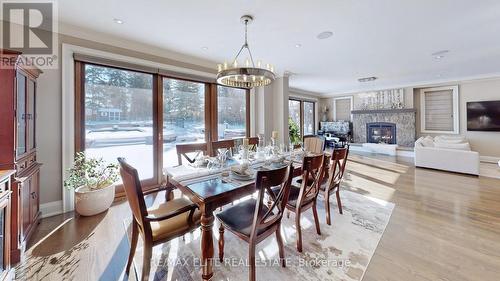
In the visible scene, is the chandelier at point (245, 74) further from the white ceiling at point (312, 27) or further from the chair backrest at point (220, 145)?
the chair backrest at point (220, 145)

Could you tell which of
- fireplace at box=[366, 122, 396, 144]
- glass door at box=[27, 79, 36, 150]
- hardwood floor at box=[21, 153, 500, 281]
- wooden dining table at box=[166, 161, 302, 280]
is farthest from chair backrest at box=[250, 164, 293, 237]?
fireplace at box=[366, 122, 396, 144]

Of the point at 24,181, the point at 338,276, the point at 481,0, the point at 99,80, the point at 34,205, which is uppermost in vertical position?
the point at 481,0

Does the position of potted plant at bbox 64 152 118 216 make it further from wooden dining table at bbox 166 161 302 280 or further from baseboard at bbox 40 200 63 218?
wooden dining table at bbox 166 161 302 280

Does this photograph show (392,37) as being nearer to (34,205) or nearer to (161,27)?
(161,27)

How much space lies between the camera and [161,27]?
2.82 m

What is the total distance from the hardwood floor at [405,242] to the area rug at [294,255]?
0.40ft

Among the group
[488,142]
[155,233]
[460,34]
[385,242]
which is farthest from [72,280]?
[488,142]

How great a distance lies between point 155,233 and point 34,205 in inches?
77.6

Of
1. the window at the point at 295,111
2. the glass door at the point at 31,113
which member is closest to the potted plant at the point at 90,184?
the glass door at the point at 31,113

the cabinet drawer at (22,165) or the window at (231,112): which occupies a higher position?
the window at (231,112)

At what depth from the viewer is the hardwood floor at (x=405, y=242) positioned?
1.69 m

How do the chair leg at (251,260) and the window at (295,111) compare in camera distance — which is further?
the window at (295,111)

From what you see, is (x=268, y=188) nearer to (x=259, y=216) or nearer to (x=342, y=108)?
(x=259, y=216)

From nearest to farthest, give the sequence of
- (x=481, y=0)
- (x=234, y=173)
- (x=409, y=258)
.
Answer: (x=409, y=258)
(x=234, y=173)
(x=481, y=0)
